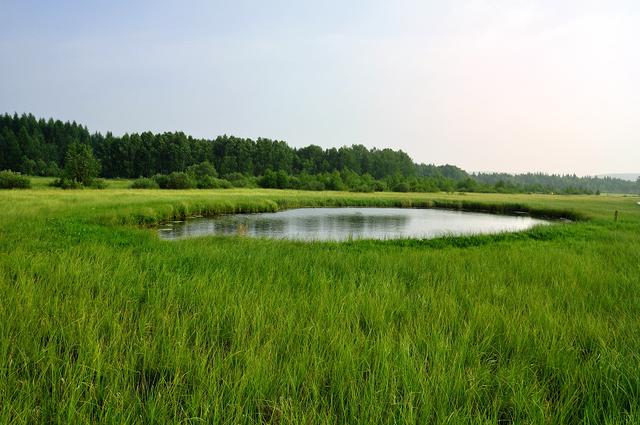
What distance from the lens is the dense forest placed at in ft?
270

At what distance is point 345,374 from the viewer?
2.62 metres

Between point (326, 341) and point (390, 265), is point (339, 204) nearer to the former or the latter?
point (390, 265)

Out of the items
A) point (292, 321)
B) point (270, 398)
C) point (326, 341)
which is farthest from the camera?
point (292, 321)

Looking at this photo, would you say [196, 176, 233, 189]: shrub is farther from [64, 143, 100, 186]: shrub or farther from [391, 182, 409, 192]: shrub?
[391, 182, 409, 192]: shrub

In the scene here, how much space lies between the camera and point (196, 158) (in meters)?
99.9

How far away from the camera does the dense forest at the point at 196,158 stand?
3241 inches

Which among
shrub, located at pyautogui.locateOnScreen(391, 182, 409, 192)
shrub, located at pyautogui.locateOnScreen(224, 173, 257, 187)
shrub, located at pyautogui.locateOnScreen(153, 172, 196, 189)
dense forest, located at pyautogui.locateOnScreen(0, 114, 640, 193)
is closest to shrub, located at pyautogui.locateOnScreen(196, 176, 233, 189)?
shrub, located at pyautogui.locateOnScreen(153, 172, 196, 189)

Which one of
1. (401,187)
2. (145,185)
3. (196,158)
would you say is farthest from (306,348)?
(196,158)

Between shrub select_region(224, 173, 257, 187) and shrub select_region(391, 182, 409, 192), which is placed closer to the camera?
shrub select_region(224, 173, 257, 187)

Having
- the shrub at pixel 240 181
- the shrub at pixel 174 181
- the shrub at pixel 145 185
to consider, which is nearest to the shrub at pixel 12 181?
the shrub at pixel 145 185

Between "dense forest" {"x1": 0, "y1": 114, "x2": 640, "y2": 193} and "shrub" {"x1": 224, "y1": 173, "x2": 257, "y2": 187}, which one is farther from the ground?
"dense forest" {"x1": 0, "y1": 114, "x2": 640, "y2": 193}

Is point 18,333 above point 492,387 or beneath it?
above

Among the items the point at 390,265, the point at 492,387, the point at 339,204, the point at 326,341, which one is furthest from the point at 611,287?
the point at 339,204

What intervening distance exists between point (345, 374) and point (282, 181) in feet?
245
